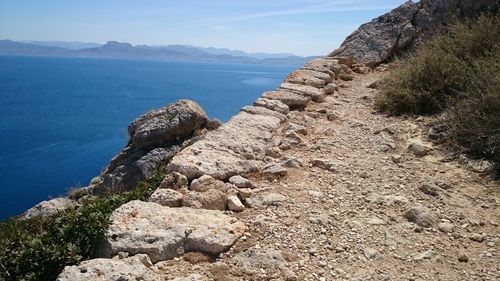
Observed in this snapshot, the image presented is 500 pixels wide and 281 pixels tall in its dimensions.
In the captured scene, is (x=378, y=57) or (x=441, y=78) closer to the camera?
(x=441, y=78)

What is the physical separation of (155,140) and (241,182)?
781cm

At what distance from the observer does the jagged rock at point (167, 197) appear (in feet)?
13.3

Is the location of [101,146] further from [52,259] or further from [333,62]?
[52,259]

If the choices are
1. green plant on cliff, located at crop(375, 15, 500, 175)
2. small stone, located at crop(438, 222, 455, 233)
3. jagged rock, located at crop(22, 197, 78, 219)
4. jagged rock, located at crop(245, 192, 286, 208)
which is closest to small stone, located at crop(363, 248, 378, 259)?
small stone, located at crop(438, 222, 455, 233)

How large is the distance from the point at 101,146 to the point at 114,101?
29.6 meters

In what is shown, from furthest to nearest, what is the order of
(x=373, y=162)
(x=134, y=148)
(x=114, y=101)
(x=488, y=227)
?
(x=114, y=101) → (x=134, y=148) → (x=373, y=162) → (x=488, y=227)

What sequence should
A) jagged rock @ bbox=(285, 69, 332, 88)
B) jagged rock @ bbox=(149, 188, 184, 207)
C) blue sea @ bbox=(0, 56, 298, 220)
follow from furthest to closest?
blue sea @ bbox=(0, 56, 298, 220) → jagged rock @ bbox=(285, 69, 332, 88) → jagged rock @ bbox=(149, 188, 184, 207)

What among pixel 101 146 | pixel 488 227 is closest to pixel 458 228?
pixel 488 227

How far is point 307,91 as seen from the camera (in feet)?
28.0

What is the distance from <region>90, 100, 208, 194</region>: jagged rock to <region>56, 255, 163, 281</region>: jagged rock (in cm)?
833

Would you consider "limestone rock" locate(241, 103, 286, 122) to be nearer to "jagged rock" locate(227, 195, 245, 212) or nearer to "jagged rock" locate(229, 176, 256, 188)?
"jagged rock" locate(229, 176, 256, 188)

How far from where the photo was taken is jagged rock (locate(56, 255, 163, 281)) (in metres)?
2.81

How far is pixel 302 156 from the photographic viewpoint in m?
5.71

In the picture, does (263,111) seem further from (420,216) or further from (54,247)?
(54,247)
